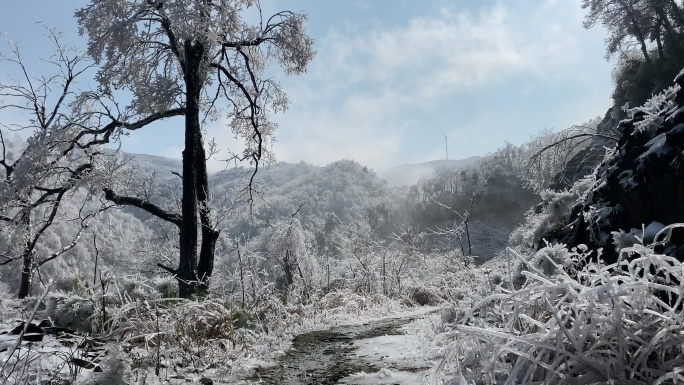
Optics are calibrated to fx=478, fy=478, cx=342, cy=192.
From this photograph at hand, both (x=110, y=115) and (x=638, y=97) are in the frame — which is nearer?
(x=110, y=115)

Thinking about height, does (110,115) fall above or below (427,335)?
above

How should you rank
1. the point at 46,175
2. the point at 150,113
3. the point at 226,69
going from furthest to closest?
1. the point at 226,69
2. the point at 150,113
3. the point at 46,175

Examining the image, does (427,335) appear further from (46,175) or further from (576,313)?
(46,175)

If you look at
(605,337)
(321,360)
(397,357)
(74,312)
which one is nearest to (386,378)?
(397,357)

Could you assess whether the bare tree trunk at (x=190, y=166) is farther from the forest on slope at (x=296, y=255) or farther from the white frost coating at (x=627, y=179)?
the white frost coating at (x=627, y=179)

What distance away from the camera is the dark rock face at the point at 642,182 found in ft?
10.6

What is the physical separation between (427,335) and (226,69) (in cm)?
685

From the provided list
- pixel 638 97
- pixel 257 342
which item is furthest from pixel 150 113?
pixel 638 97

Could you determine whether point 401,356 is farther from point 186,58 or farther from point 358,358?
point 186,58

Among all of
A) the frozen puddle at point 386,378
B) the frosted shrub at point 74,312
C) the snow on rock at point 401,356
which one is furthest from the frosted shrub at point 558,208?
the frosted shrub at point 74,312

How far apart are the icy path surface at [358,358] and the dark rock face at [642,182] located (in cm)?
173

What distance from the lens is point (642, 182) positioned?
11.8ft

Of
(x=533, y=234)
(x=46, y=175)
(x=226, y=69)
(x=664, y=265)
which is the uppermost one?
(x=226, y=69)

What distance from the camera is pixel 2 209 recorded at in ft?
25.1
